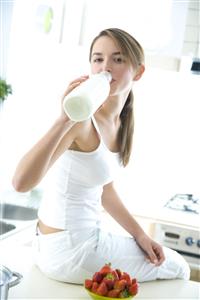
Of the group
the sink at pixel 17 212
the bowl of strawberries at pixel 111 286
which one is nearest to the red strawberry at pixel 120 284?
the bowl of strawberries at pixel 111 286

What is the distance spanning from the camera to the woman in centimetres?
130

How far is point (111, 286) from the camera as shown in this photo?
1.22 meters

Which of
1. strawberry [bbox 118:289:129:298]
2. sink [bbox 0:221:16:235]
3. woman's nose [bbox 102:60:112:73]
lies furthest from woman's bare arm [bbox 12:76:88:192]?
sink [bbox 0:221:16:235]

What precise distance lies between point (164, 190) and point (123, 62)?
1.48 meters

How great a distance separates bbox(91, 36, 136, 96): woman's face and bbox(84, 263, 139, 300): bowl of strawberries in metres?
0.50

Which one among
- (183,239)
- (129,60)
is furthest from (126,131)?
(183,239)

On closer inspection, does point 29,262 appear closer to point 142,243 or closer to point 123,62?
point 142,243

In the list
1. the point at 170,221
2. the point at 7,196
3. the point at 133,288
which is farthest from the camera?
the point at 7,196

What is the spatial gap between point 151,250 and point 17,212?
1.29m

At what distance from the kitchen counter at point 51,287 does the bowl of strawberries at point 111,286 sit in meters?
0.10

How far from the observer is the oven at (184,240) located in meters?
Answer: 2.27

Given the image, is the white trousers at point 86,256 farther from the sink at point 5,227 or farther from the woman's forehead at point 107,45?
the sink at point 5,227

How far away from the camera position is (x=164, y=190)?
106 inches

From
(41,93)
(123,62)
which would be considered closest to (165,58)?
(41,93)
